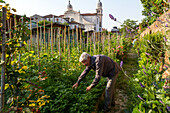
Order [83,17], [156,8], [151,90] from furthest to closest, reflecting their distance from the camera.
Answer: [83,17]
[156,8]
[151,90]

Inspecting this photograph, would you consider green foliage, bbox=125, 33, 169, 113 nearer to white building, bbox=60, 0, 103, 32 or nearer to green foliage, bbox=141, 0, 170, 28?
green foliage, bbox=141, 0, 170, 28

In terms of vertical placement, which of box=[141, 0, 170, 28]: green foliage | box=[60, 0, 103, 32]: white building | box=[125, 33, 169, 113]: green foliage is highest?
box=[60, 0, 103, 32]: white building

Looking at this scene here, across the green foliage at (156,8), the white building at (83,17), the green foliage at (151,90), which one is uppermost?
the white building at (83,17)

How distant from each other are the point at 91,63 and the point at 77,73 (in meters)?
1.46

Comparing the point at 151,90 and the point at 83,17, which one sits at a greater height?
the point at 83,17

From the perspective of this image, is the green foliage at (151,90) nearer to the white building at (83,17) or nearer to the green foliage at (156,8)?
the green foliage at (156,8)

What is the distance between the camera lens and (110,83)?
3844 millimetres

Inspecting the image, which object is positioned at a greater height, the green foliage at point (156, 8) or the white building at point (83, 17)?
the white building at point (83, 17)

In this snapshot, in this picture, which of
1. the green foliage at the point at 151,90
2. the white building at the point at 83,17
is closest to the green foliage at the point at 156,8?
the green foliage at the point at 151,90

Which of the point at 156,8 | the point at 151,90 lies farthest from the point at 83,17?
the point at 151,90

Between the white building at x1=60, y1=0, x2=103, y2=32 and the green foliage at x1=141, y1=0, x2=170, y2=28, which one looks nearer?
the green foliage at x1=141, y1=0, x2=170, y2=28

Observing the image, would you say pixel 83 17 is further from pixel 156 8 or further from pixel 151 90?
pixel 151 90

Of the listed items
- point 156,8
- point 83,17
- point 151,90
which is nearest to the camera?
point 151,90

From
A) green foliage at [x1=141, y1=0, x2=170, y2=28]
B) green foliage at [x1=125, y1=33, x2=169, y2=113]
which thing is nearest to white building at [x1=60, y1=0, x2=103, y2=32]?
green foliage at [x1=141, y1=0, x2=170, y2=28]
